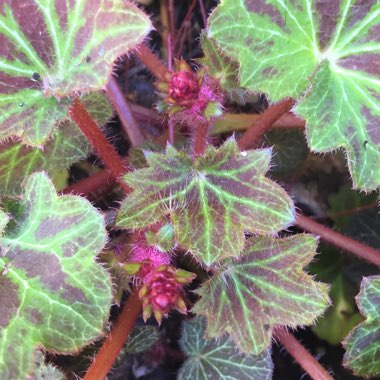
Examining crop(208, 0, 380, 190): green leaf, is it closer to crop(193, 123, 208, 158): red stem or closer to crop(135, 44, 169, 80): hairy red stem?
crop(193, 123, 208, 158): red stem

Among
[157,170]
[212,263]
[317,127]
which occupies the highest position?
[317,127]

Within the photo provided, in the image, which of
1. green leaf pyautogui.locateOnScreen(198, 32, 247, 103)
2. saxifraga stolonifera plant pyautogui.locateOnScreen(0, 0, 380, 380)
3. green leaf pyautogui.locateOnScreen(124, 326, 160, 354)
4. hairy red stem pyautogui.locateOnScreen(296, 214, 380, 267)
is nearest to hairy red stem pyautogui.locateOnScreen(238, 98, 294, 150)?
saxifraga stolonifera plant pyautogui.locateOnScreen(0, 0, 380, 380)

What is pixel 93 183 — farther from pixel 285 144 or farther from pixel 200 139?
pixel 285 144

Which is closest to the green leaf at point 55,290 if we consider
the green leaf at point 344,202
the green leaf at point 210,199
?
the green leaf at point 210,199

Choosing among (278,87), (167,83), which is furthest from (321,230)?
(167,83)

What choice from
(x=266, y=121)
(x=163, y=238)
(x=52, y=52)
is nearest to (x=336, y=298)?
(x=266, y=121)

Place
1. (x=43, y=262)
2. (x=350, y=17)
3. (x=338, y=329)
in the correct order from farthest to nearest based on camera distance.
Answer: (x=338, y=329) → (x=350, y=17) → (x=43, y=262)

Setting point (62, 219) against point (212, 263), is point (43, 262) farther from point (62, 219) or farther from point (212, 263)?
point (212, 263)
